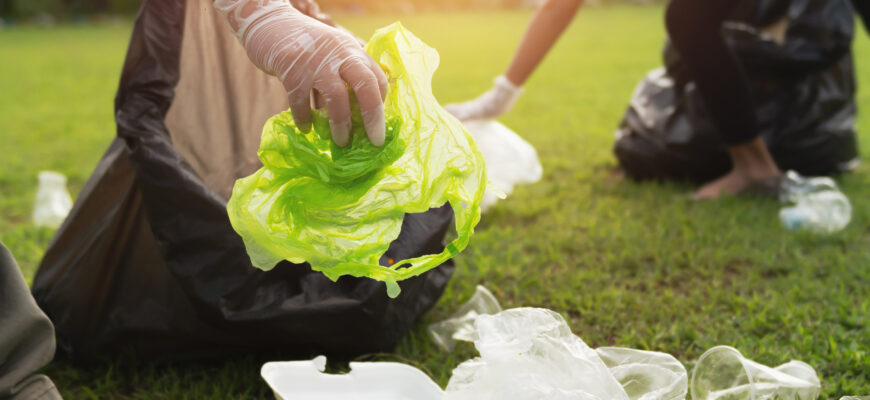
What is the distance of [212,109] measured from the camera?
1.51 meters

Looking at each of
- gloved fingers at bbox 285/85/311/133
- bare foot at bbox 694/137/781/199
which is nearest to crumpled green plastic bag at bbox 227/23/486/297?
gloved fingers at bbox 285/85/311/133

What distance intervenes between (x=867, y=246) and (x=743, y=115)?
1.78 feet

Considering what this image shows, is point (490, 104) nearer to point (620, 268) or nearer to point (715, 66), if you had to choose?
point (620, 268)

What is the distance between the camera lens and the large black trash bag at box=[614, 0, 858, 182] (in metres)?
2.34

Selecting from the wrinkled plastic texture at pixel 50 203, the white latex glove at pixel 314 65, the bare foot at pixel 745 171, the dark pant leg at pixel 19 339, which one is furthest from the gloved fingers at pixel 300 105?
the bare foot at pixel 745 171

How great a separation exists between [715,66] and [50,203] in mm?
2216

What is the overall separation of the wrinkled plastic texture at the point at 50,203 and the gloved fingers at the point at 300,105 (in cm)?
161

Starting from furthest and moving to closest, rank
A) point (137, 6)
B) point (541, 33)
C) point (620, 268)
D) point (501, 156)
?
point (137, 6), point (501, 156), point (541, 33), point (620, 268)

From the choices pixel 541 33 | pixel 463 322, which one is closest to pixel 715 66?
pixel 541 33

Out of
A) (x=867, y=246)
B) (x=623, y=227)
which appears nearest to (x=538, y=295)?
(x=623, y=227)

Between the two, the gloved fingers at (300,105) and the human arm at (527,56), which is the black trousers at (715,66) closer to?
the human arm at (527,56)

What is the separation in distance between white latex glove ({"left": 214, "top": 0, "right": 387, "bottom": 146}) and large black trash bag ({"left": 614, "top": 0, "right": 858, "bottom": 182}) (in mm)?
1813

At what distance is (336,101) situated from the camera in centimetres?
89

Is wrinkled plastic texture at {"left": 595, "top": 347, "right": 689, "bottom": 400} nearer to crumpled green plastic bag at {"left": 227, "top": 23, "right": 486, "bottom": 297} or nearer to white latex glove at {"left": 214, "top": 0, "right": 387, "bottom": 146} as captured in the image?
crumpled green plastic bag at {"left": 227, "top": 23, "right": 486, "bottom": 297}
